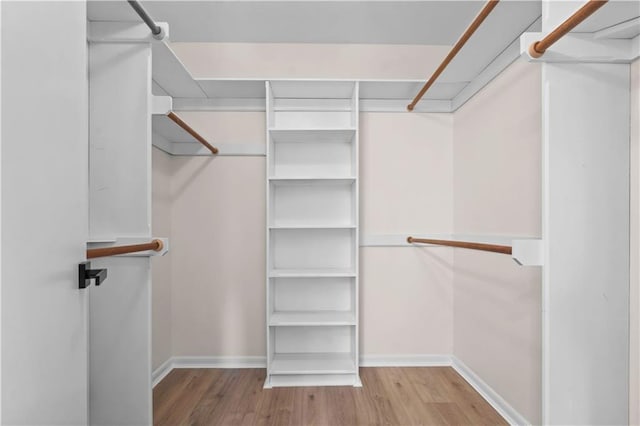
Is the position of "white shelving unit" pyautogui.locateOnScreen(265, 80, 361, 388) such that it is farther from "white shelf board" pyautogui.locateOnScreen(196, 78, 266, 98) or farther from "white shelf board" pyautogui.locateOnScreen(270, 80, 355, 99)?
"white shelf board" pyautogui.locateOnScreen(196, 78, 266, 98)

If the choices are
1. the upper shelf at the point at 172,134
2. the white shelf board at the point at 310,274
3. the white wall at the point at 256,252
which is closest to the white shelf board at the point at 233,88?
the white wall at the point at 256,252

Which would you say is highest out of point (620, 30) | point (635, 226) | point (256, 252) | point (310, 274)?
point (620, 30)

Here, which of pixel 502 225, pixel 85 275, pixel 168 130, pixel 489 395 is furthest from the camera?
pixel 168 130

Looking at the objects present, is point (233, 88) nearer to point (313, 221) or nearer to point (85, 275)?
point (313, 221)

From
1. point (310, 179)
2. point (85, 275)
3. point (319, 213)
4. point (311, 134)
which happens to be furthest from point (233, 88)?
point (85, 275)

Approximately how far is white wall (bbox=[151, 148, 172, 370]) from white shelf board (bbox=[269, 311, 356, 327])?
72cm

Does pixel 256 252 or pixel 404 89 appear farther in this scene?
pixel 256 252

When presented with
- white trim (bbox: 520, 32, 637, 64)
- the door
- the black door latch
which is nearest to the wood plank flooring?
the door

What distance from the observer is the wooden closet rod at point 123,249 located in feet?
3.51

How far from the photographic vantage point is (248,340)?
262 cm

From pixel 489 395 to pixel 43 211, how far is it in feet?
7.31

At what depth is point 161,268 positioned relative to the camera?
2467 millimetres

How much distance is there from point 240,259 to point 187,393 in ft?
2.85

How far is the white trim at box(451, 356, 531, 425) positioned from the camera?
1.85 metres
